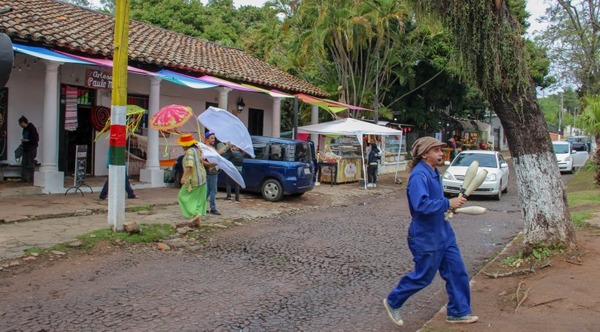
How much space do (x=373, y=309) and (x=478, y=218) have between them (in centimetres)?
713

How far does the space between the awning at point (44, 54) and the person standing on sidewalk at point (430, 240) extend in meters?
8.83

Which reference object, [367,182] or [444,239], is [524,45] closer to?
[444,239]

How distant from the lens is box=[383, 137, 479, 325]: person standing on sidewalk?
13.8 feet

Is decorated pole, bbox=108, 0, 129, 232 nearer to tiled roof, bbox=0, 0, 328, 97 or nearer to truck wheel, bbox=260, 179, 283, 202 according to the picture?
tiled roof, bbox=0, 0, 328, 97

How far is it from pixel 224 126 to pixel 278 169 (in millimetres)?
3484

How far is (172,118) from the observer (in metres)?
10.9

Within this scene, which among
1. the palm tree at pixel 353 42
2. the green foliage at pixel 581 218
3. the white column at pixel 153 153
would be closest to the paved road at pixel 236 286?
the green foliage at pixel 581 218

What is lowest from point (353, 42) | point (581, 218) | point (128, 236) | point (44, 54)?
point (128, 236)

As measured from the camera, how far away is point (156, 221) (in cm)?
927

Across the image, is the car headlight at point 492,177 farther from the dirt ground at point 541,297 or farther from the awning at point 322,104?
the dirt ground at point 541,297

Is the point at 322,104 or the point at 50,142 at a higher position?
the point at 322,104

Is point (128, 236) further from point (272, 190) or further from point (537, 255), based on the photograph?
point (537, 255)

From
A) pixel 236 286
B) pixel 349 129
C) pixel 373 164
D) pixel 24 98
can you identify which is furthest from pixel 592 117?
pixel 24 98

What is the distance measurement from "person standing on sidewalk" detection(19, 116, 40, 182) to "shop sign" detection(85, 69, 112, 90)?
1.86 meters
